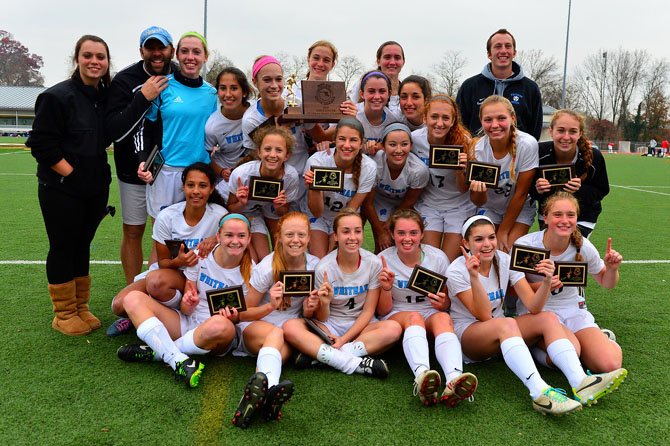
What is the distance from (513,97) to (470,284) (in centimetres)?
242

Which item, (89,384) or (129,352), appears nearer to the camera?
(89,384)

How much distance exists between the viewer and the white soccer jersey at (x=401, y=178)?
4547 mm

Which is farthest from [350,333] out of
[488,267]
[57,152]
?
[57,152]

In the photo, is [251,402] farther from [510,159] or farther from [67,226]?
[510,159]

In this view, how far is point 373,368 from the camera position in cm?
343

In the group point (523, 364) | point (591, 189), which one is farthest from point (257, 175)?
point (591, 189)

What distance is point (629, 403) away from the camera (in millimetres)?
3143

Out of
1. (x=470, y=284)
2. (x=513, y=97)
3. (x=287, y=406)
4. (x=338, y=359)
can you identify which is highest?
(x=513, y=97)

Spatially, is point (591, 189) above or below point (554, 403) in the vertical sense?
above

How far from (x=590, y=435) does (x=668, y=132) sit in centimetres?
6906

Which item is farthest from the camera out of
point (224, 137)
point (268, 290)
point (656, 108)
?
point (656, 108)

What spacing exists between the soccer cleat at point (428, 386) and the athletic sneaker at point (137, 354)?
1.79 metres

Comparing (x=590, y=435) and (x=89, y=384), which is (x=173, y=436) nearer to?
(x=89, y=384)

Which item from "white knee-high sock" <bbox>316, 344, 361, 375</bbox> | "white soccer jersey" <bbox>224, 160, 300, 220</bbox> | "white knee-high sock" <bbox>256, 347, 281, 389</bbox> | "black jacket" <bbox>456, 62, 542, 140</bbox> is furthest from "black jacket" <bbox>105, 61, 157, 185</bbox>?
"black jacket" <bbox>456, 62, 542, 140</bbox>
